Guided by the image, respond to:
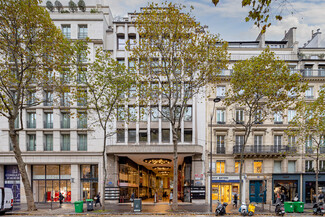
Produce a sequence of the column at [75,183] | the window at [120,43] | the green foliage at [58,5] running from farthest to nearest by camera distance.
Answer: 1. the green foliage at [58,5]
2. the window at [120,43]
3. the column at [75,183]

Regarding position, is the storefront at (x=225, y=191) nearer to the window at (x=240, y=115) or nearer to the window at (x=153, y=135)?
the window at (x=240, y=115)

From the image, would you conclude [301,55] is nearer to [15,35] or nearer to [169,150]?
[169,150]

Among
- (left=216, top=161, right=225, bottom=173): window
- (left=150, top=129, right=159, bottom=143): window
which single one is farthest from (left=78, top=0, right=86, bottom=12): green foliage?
(left=216, top=161, right=225, bottom=173): window

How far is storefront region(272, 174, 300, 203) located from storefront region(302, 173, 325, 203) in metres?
0.84

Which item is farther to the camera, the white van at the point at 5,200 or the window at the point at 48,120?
the window at the point at 48,120

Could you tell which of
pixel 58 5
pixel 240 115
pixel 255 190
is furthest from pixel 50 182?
pixel 255 190

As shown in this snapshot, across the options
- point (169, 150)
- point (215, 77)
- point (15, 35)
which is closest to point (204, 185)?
point (169, 150)

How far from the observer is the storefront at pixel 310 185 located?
114ft

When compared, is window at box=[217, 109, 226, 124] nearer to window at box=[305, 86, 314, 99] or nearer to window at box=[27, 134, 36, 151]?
window at box=[305, 86, 314, 99]

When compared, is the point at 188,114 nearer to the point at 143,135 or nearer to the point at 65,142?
the point at 143,135

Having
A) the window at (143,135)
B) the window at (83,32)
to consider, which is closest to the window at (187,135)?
the window at (143,135)

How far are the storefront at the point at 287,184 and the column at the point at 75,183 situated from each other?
2495cm

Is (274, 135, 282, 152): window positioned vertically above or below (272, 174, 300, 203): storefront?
above

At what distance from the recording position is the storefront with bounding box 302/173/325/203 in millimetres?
34656
